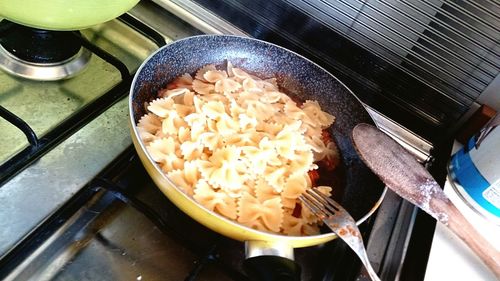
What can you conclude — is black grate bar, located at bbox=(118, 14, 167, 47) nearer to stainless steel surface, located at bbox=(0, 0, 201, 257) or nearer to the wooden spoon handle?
stainless steel surface, located at bbox=(0, 0, 201, 257)

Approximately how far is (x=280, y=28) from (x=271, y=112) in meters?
0.22

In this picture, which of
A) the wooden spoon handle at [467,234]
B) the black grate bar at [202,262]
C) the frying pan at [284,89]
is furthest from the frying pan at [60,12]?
the wooden spoon handle at [467,234]

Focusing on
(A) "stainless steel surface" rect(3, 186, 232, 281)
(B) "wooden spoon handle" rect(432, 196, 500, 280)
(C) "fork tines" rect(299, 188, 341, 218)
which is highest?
(B) "wooden spoon handle" rect(432, 196, 500, 280)

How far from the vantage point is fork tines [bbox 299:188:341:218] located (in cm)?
60

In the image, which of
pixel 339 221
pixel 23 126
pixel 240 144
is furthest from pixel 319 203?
pixel 23 126

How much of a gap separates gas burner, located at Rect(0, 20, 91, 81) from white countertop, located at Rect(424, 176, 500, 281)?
0.60 meters

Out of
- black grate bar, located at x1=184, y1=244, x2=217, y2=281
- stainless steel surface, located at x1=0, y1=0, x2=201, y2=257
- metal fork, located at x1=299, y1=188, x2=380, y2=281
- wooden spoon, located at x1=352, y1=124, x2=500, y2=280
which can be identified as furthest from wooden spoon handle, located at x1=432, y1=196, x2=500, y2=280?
stainless steel surface, located at x1=0, y1=0, x2=201, y2=257

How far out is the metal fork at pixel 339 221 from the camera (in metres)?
0.56

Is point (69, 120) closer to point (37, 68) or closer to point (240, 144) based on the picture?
point (37, 68)

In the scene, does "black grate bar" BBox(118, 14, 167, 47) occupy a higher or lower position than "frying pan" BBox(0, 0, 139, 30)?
lower

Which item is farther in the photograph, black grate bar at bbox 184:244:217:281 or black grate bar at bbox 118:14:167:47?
black grate bar at bbox 118:14:167:47

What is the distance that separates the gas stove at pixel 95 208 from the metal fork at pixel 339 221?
0.24 ft

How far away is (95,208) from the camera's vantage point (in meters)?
0.62

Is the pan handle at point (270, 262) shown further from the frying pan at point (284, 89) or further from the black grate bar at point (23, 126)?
the black grate bar at point (23, 126)
